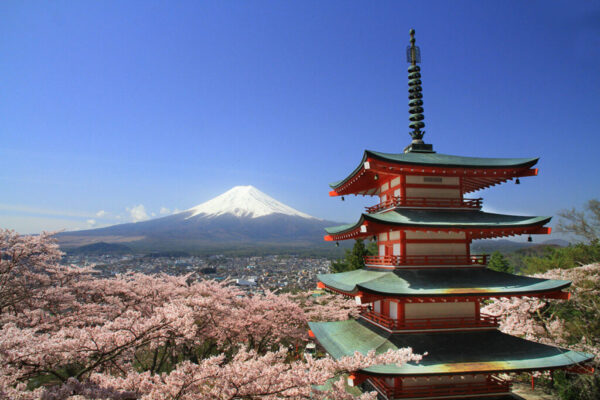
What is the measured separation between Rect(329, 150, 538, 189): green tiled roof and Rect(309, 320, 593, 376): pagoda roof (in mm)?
5010

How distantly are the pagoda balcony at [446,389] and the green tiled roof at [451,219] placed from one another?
4.39 metres

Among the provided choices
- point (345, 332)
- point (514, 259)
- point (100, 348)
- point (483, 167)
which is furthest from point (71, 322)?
point (514, 259)

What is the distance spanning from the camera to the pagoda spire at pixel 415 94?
1300 centimetres

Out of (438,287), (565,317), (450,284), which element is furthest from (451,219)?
(565,317)

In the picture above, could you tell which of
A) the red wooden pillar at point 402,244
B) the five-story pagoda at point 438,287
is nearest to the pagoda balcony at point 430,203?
the five-story pagoda at point 438,287

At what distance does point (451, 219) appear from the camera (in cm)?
1039

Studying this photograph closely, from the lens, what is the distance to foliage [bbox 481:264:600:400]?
14885mm

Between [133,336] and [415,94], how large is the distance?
12.2 m

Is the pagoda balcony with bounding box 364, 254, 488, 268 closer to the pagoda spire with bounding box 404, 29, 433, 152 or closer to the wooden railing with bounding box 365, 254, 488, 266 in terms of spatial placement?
the wooden railing with bounding box 365, 254, 488, 266

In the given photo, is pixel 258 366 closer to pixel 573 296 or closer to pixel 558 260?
pixel 573 296

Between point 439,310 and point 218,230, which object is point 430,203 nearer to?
point 439,310

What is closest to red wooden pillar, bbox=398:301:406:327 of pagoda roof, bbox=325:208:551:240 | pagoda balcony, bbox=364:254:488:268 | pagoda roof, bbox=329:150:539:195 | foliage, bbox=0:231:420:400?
pagoda balcony, bbox=364:254:488:268

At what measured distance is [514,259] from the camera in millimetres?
70562

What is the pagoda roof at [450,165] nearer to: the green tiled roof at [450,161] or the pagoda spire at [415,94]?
the green tiled roof at [450,161]
